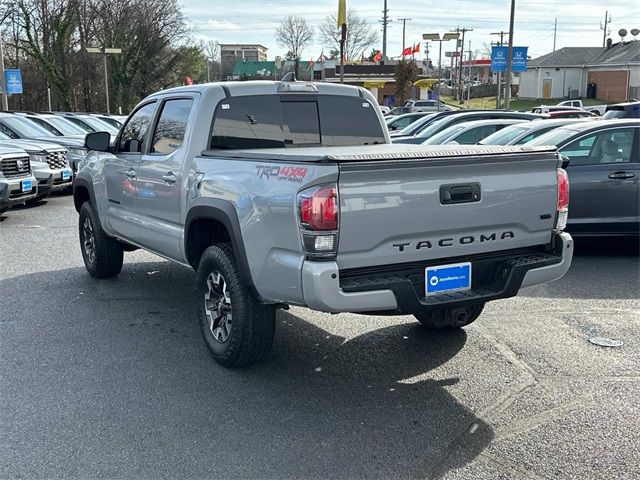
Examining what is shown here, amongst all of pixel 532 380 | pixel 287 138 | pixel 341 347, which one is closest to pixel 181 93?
pixel 287 138

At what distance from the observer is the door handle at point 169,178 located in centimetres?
533

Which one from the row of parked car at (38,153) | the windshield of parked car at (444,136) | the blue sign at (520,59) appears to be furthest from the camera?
the blue sign at (520,59)

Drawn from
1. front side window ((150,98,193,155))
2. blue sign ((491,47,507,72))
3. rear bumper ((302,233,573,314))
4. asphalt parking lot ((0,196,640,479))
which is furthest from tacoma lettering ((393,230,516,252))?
blue sign ((491,47,507,72))

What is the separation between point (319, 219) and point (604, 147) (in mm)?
5877

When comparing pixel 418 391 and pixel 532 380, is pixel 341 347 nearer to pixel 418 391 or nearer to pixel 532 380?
pixel 418 391

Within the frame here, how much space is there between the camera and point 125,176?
630 cm

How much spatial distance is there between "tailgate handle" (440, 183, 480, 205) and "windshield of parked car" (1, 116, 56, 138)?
1353cm

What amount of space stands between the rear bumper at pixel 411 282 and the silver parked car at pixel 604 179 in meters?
3.80

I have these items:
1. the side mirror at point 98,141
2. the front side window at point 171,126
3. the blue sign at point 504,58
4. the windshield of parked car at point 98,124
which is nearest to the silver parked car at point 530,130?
the front side window at point 171,126

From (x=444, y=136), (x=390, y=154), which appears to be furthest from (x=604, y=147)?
(x=444, y=136)

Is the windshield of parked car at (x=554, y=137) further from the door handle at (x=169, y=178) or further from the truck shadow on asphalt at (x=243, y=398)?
the door handle at (x=169, y=178)

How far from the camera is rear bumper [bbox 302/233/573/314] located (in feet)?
12.2

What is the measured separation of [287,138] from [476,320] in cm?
233

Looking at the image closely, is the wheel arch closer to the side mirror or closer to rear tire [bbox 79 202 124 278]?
the side mirror
